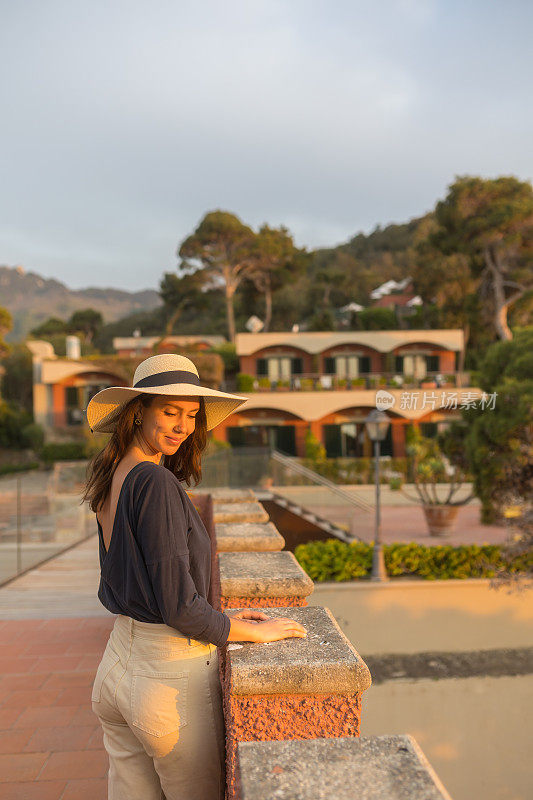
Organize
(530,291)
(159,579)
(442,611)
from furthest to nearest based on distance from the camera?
(530,291), (442,611), (159,579)

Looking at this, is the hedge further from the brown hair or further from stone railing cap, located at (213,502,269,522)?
the brown hair

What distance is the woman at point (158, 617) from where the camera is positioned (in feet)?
5.41

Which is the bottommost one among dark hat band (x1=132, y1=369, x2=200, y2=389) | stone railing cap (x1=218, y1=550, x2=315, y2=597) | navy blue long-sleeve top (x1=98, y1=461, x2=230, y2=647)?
stone railing cap (x1=218, y1=550, x2=315, y2=597)

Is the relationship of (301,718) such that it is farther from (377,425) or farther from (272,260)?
(272,260)

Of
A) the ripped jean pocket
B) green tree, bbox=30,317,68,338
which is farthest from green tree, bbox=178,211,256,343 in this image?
the ripped jean pocket

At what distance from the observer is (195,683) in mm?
1751

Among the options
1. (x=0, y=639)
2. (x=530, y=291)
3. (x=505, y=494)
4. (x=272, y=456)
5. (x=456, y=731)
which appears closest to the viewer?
(x=0, y=639)

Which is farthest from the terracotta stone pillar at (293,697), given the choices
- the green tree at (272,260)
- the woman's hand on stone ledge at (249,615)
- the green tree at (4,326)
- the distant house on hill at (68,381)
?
the green tree at (272,260)

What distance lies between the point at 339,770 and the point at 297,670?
1.29ft

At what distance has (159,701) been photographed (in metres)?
1.70

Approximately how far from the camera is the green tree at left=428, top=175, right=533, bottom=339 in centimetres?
→ 3397

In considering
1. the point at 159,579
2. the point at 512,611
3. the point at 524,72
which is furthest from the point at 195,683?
the point at 524,72

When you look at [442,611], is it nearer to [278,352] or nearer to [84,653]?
[84,653]

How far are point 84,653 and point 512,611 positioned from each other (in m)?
8.44
